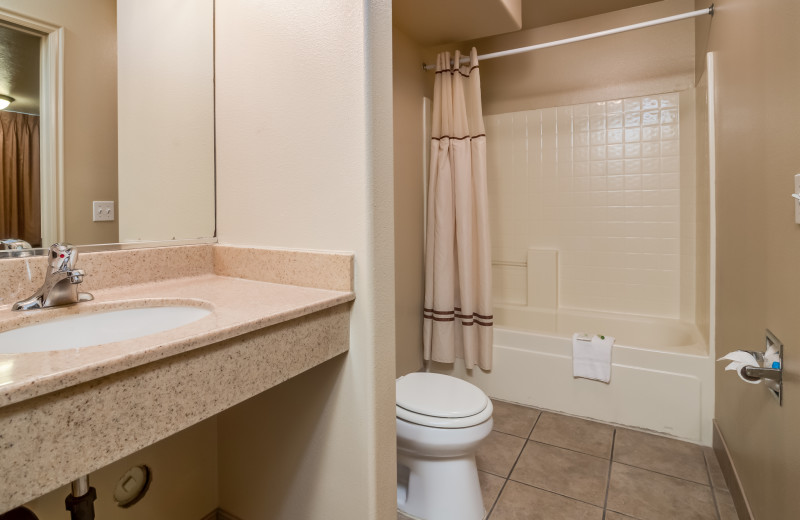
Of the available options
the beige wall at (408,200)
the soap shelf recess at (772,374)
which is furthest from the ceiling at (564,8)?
the soap shelf recess at (772,374)

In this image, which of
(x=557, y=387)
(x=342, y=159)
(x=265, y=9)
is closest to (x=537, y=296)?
(x=557, y=387)

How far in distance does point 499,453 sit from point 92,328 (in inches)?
67.0

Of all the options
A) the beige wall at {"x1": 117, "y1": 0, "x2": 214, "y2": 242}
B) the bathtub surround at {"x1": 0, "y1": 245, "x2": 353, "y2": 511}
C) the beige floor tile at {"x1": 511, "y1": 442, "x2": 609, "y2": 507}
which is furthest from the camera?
the beige floor tile at {"x1": 511, "y1": 442, "x2": 609, "y2": 507}

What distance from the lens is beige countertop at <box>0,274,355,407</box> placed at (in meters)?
0.55

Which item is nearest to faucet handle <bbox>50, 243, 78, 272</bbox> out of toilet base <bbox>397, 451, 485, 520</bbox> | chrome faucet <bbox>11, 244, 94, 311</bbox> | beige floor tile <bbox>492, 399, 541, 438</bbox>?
chrome faucet <bbox>11, 244, 94, 311</bbox>

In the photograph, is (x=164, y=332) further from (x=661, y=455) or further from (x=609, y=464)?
(x=661, y=455)

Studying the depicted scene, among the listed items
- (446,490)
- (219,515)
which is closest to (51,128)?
(219,515)

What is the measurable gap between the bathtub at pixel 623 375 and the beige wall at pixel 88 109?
203cm

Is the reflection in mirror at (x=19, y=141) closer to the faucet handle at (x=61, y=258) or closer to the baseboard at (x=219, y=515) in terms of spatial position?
the faucet handle at (x=61, y=258)

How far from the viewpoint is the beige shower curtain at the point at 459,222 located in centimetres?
242

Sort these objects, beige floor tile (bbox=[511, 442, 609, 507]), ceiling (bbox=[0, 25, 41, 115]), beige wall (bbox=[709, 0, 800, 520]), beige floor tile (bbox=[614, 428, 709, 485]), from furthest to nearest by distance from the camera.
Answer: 1. beige floor tile (bbox=[614, 428, 709, 485])
2. beige floor tile (bbox=[511, 442, 609, 507])
3. beige wall (bbox=[709, 0, 800, 520])
4. ceiling (bbox=[0, 25, 41, 115])

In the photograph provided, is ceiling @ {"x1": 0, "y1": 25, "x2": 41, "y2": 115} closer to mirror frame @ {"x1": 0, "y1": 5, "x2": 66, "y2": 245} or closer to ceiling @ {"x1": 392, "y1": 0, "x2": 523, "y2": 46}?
mirror frame @ {"x1": 0, "y1": 5, "x2": 66, "y2": 245}

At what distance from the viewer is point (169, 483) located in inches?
51.1

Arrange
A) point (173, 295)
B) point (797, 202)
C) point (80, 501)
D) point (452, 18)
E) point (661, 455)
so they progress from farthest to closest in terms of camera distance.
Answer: point (452, 18) → point (661, 455) → point (173, 295) → point (797, 202) → point (80, 501)
